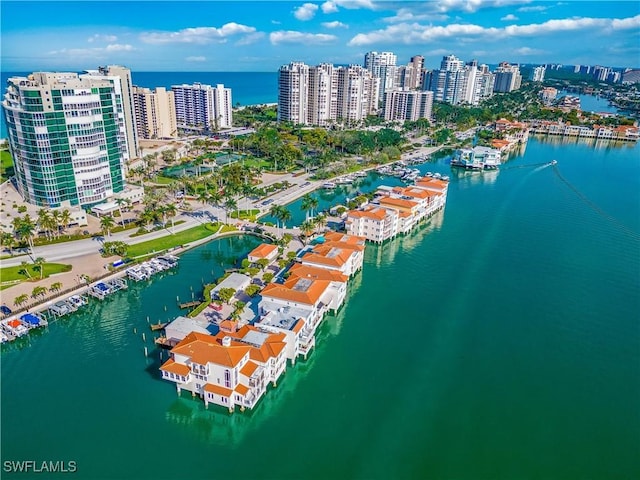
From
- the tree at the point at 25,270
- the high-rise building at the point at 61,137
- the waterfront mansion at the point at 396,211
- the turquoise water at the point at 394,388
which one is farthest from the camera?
the waterfront mansion at the point at 396,211

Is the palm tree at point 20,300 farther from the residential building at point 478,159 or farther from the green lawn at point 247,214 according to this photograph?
the residential building at point 478,159

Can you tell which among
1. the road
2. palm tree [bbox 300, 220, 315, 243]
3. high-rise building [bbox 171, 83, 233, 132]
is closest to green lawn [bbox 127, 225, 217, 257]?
the road

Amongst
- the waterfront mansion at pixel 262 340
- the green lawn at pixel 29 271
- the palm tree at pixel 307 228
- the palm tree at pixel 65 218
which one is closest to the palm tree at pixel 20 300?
the green lawn at pixel 29 271

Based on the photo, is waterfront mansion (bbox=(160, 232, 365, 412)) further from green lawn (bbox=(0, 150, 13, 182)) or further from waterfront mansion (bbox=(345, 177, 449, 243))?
green lawn (bbox=(0, 150, 13, 182))

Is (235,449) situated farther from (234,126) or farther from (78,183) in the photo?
(234,126)

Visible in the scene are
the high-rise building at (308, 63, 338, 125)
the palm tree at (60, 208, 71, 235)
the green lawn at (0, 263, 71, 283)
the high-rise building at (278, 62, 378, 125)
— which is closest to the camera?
the green lawn at (0, 263, 71, 283)
